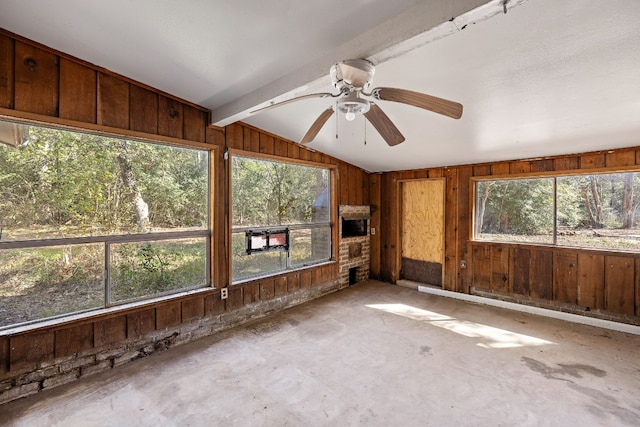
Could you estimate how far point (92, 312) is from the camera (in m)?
2.67

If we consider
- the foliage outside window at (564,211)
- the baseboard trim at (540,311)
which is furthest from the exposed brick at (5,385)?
the foliage outside window at (564,211)

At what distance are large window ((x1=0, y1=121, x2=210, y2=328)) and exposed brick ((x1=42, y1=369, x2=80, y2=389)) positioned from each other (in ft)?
1.68

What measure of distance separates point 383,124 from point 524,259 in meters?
3.68

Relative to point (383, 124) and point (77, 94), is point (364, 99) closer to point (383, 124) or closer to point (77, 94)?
point (383, 124)

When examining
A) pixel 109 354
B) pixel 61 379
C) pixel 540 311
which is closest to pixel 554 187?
pixel 540 311

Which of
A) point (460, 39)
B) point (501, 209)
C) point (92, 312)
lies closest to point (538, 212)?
point (501, 209)

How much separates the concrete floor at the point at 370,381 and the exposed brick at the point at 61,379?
8 cm

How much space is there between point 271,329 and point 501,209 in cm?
389

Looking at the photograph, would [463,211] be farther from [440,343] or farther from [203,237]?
[203,237]

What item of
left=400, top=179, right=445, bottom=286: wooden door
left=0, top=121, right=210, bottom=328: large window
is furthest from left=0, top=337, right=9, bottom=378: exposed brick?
left=400, top=179, right=445, bottom=286: wooden door

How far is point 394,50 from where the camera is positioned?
1727 mm

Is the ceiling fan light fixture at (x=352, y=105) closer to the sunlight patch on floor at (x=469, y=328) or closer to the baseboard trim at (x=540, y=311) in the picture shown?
the sunlight patch on floor at (x=469, y=328)

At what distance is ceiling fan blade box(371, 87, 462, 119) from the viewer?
166 centimetres

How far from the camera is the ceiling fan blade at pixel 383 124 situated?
6.54 ft
